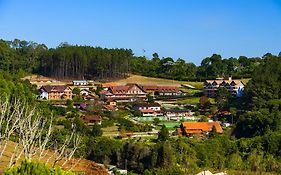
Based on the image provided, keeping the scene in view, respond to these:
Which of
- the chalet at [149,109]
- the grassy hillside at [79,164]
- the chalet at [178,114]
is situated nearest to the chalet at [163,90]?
the chalet at [149,109]

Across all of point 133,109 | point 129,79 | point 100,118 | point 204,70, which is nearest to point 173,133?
point 100,118

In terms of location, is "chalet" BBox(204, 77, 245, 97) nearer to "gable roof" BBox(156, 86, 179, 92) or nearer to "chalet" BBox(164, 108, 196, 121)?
"gable roof" BBox(156, 86, 179, 92)

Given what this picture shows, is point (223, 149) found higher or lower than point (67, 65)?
lower

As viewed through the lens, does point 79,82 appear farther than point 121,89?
Yes

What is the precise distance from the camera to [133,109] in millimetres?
27562

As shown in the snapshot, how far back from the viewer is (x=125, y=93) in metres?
31.9

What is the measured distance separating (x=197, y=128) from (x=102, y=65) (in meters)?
15.1

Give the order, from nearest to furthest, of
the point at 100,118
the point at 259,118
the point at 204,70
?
the point at 259,118
the point at 100,118
the point at 204,70

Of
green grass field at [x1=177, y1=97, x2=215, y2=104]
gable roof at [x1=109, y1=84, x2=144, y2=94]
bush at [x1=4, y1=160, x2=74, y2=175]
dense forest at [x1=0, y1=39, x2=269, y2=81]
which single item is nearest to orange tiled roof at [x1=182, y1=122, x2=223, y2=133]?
green grass field at [x1=177, y1=97, x2=215, y2=104]

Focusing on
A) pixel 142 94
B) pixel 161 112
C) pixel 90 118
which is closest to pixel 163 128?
pixel 90 118

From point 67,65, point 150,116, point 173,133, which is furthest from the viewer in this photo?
point 67,65

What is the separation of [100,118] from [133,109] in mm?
3532

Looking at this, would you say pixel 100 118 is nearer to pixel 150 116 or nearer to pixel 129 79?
pixel 150 116

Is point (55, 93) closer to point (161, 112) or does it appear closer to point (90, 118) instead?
point (161, 112)
